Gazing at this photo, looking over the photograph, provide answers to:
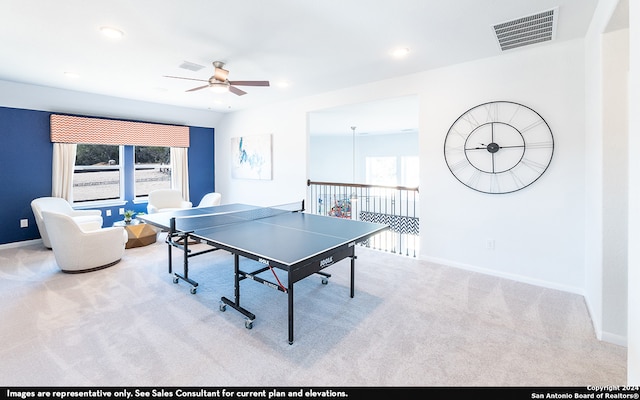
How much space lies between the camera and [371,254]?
4.77m

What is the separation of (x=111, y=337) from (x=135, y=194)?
16.2ft

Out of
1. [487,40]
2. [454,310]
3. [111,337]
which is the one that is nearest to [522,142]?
[487,40]

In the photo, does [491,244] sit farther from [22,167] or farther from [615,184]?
[22,167]

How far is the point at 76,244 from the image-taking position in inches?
150

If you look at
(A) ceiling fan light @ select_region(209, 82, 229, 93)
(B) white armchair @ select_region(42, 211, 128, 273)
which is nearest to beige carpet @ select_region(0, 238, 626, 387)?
(B) white armchair @ select_region(42, 211, 128, 273)

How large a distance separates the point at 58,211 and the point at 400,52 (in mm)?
5988

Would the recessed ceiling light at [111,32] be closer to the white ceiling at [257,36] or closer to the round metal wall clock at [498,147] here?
the white ceiling at [257,36]

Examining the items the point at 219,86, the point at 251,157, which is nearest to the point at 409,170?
the point at 251,157

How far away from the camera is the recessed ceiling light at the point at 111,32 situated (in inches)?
116

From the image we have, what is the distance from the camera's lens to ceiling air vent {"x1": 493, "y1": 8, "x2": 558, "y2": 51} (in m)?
2.75

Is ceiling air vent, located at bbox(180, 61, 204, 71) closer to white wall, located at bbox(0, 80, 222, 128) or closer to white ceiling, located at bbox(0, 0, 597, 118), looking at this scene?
white ceiling, located at bbox(0, 0, 597, 118)

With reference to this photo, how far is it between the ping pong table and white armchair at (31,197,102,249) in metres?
1.91

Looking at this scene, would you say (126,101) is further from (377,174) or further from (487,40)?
(377,174)

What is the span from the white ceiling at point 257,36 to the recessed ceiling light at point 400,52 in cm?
7
